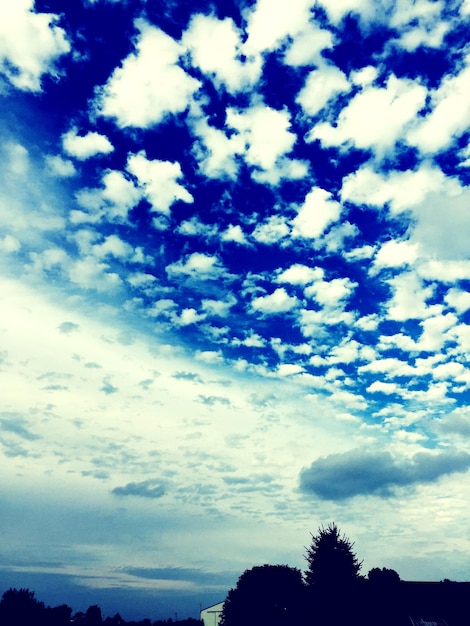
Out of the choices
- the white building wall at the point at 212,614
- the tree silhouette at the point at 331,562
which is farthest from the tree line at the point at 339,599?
the white building wall at the point at 212,614

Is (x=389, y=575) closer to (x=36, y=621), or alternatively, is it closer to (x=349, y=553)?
(x=349, y=553)

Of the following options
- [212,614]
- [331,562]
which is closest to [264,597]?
[331,562]

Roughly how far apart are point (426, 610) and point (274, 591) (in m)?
26.8

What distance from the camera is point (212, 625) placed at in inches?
4040

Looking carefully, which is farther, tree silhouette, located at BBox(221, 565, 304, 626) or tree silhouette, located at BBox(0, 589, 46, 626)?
tree silhouette, located at BBox(221, 565, 304, 626)

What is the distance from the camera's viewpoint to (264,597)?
219ft

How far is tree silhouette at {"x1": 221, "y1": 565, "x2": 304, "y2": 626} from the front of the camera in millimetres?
63938

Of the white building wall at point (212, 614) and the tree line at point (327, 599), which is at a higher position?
the tree line at point (327, 599)

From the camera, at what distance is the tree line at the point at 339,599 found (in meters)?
38.7

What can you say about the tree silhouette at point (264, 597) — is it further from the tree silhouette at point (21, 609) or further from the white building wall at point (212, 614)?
the white building wall at point (212, 614)

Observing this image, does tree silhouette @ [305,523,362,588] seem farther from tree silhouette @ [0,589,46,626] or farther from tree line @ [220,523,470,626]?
tree silhouette @ [0,589,46,626]

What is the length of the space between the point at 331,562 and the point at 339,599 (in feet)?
13.1

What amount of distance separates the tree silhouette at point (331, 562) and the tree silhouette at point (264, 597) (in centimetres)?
2372

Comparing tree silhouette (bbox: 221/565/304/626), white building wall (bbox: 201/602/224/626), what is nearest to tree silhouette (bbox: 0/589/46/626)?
tree silhouette (bbox: 221/565/304/626)
